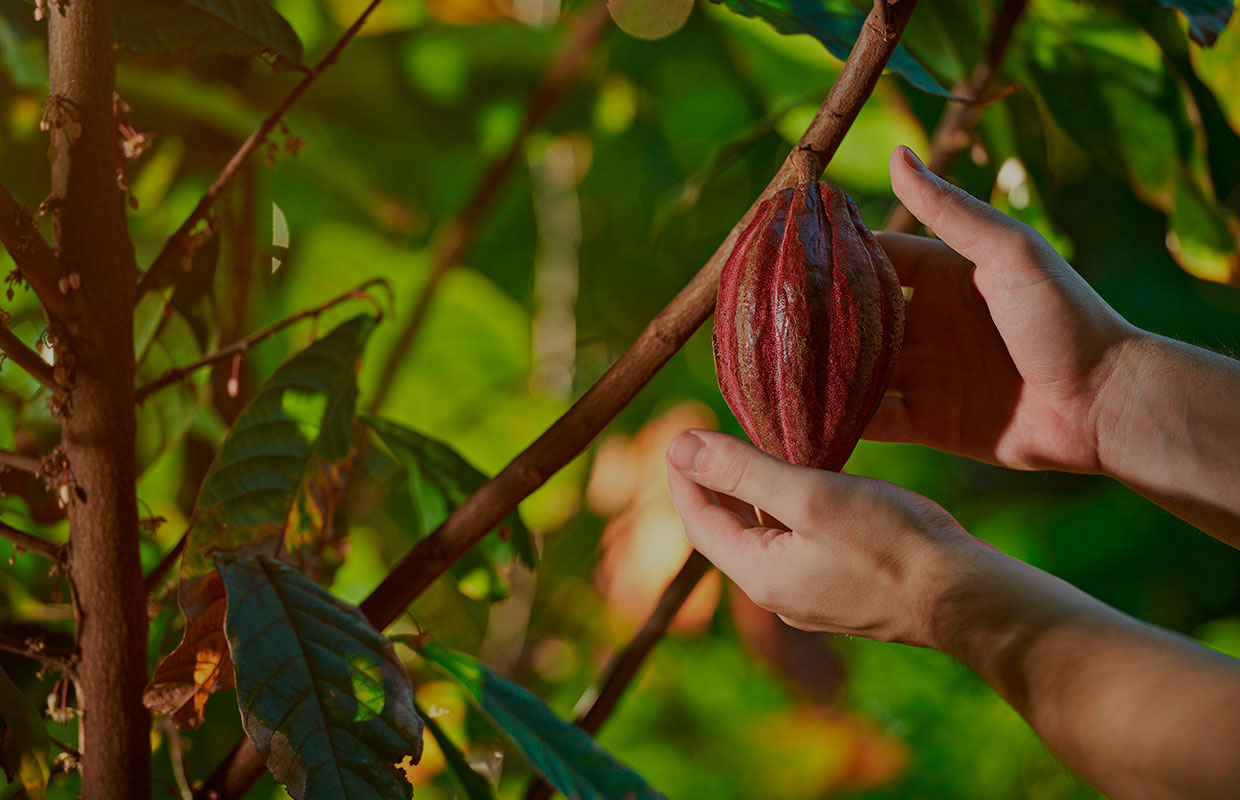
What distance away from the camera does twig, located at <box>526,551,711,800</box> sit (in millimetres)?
720

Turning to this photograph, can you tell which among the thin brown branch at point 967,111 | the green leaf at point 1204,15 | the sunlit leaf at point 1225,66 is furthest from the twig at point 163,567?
the sunlit leaf at point 1225,66

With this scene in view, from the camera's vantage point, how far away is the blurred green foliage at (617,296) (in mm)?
1189

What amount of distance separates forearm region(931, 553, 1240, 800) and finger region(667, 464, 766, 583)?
0.37ft

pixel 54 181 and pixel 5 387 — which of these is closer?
pixel 54 181

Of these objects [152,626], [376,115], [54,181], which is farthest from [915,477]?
[54,181]

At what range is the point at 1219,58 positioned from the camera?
825 mm

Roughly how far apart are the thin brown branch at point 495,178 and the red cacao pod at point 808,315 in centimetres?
Result: 67

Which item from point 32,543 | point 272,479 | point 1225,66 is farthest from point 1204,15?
point 32,543

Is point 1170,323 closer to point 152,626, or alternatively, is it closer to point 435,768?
A: point 435,768

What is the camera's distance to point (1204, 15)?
685 millimetres

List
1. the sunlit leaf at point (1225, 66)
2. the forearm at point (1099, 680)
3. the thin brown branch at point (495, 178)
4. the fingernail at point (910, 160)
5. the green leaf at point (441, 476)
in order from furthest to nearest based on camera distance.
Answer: the thin brown branch at point (495, 178) < the sunlit leaf at point (1225, 66) < the green leaf at point (441, 476) < the fingernail at point (910, 160) < the forearm at point (1099, 680)

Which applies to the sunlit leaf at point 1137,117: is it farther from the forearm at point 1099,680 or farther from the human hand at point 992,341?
the forearm at point 1099,680

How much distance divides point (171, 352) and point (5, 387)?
0.46 feet

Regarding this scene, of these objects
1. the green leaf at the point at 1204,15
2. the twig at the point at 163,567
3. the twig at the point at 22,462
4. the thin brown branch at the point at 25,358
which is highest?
the thin brown branch at the point at 25,358
